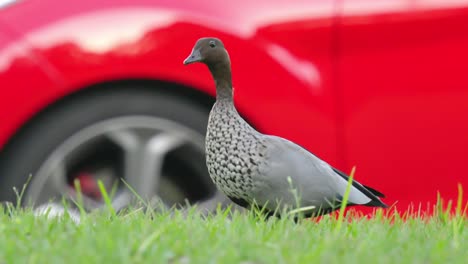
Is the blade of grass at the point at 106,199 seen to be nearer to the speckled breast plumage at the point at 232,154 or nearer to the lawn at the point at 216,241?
the lawn at the point at 216,241

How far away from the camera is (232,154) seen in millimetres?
2889

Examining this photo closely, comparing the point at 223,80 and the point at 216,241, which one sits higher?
the point at 223,80

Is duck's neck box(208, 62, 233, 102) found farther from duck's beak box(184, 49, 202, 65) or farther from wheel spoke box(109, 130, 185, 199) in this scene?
wheel spoke box(109, 130, 185, 199)

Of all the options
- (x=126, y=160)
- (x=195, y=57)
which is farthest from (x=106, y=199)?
(x=126, y=160)

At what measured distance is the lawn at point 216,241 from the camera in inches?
96.3

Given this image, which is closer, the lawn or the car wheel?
the lawn

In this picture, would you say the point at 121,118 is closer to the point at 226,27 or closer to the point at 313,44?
the point at 226,27

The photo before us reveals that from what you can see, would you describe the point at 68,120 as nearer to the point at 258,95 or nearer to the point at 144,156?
the point at 144,156

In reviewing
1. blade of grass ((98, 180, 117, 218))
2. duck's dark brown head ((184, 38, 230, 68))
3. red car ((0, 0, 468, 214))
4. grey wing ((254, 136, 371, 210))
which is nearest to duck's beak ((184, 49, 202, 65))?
duck's dark brown head ((184, 38, 230, 68))

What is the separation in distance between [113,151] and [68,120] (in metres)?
0.23

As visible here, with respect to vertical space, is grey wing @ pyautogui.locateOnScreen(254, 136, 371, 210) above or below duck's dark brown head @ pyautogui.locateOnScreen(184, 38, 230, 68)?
below

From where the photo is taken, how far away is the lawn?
8.02 ft

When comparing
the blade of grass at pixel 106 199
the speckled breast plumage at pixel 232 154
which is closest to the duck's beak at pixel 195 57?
the speckled breast plumage at pixel 232 154

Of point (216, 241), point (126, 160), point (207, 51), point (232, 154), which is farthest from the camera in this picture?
point (126, 160)
